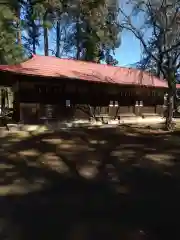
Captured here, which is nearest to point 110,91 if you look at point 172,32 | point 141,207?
point 172,32

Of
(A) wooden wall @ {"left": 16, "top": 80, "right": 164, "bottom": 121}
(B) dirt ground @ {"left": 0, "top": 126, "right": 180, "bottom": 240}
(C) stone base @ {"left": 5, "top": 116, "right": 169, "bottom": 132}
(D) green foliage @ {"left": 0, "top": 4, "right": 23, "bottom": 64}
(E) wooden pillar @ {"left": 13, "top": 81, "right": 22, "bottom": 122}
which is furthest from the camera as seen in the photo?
(D) green foliage @ {"left": 0, "top": 4, "right": 23, "bottom": 64}

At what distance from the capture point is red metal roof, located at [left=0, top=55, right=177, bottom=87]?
17.5 m

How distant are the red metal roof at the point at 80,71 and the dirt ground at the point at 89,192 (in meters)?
6.43

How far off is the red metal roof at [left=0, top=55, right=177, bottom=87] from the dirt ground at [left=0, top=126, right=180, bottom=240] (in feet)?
21.1

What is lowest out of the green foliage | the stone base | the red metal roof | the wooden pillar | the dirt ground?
the dirt ground

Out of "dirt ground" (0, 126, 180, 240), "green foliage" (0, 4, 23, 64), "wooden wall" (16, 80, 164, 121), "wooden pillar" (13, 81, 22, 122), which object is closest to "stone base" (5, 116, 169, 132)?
"wooden wall" (16, 80, 164, 121)

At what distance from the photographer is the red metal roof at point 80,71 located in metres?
17.5

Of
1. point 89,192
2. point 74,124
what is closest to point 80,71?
point 74,124

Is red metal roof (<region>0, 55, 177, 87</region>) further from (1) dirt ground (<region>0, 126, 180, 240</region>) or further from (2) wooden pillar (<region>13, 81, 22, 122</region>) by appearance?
(1) dirt ground (<region>0, 126, 180, 240</region>)

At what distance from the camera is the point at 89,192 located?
6285mm

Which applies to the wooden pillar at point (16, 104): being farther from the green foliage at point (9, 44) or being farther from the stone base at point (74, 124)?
the green foliage at point (9, 44)

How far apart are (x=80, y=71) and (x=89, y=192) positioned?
14876 millimetres

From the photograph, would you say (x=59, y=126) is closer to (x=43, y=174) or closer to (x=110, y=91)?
(x=110, y=91)

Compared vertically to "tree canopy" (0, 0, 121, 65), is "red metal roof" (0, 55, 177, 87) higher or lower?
lower
